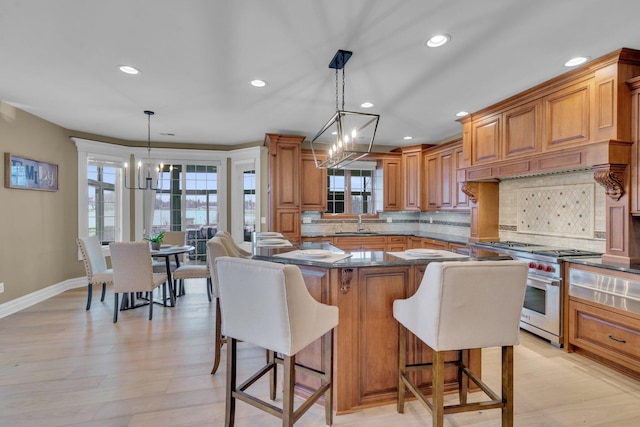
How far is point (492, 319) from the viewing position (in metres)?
1.56

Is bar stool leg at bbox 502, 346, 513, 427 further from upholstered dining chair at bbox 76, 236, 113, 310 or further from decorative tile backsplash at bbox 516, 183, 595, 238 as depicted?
upholstered dining chair at bbox 76, 236, 113, 310

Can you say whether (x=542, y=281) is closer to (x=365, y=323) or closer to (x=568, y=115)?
(x=568, y=115)

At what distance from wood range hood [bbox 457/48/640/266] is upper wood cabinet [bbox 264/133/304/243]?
2740 millimetres

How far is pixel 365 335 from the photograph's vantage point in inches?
78.2

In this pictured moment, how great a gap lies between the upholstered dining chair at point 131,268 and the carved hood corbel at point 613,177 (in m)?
4.45

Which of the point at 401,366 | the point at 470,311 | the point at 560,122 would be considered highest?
the point at 560,122

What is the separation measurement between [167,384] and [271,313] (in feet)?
4.63

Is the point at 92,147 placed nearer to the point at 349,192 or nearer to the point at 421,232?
the point at 349,192

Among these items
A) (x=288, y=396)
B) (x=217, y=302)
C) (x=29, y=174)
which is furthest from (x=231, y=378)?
(x=29, y=174)

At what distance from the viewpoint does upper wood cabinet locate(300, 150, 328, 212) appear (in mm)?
5242

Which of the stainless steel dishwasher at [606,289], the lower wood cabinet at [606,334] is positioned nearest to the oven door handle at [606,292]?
the stainless steel dishwasher at [606,289]

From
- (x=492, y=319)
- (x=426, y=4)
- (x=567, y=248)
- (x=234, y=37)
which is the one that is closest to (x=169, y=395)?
(x=492, y=319)

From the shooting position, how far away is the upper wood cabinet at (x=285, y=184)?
482 centimetres

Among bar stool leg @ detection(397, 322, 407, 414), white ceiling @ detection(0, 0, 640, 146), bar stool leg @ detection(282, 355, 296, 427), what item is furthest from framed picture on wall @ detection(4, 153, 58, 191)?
bar stool leg @ detection(397, 322, 407, 414)
